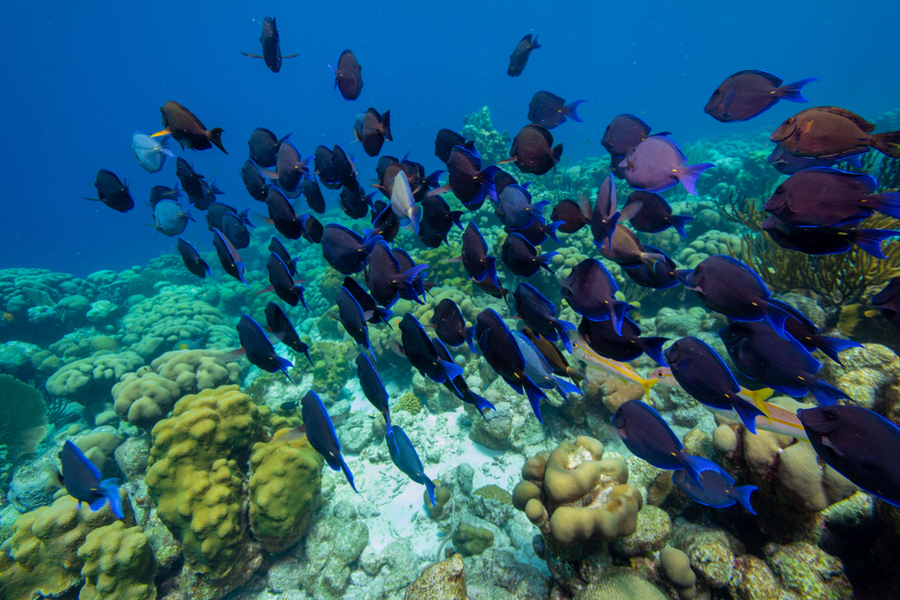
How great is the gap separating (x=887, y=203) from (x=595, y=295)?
124 centimetres

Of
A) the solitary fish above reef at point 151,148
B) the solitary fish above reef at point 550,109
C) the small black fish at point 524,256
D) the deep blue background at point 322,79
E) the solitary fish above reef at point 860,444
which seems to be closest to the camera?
the solitary fish above reef at point 860,444

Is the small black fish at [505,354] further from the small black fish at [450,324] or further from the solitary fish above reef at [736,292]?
the solitary fish above reef at [736,292]

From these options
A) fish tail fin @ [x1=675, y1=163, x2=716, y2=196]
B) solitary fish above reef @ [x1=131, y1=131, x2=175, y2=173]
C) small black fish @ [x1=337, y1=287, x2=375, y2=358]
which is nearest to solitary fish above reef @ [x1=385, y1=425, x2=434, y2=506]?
small black fish @ [x1=337, y1=287, x2=375, y2=358]

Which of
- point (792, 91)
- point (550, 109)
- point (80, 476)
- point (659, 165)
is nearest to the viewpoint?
point (659, 165)

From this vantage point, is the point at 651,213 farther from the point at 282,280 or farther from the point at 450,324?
the point at 282,280

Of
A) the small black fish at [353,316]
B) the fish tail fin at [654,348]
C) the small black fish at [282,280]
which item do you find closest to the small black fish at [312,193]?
the small black fish at [282,280]

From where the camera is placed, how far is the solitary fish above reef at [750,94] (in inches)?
96.3

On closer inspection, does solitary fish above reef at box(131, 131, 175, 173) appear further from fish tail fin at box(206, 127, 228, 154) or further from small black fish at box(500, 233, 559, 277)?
small black fish at box(500, 233, 559, 277)

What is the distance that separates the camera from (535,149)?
2.73m

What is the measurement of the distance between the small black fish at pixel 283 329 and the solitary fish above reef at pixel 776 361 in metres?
2.58

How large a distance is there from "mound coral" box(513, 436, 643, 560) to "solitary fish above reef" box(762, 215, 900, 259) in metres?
1.99

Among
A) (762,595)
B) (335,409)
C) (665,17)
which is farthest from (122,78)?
(665,17)

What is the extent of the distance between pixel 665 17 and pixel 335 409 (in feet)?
527

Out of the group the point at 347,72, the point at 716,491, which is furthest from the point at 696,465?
the point at 347,72
